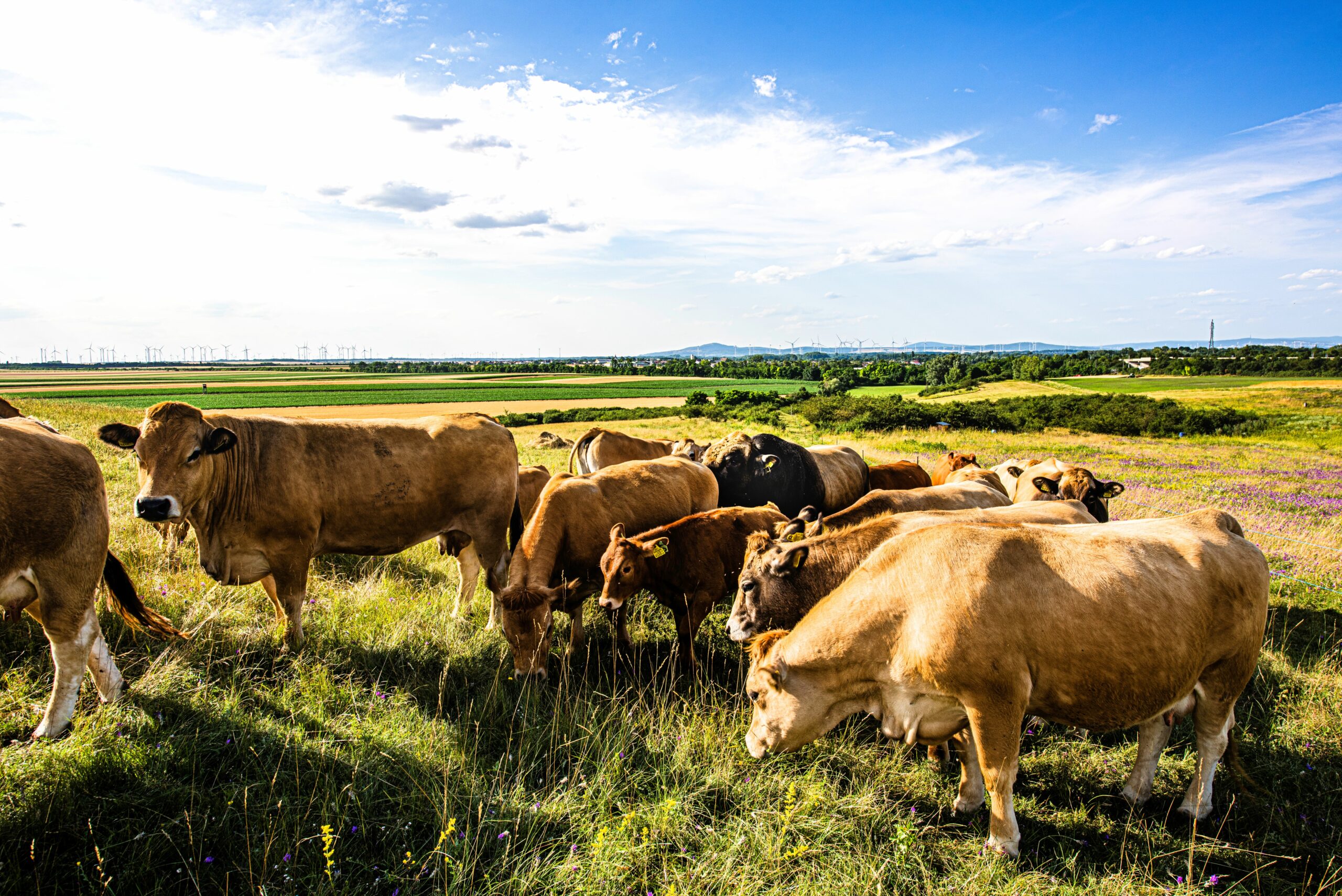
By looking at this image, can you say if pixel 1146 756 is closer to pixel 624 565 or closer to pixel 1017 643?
pixel 1017 643

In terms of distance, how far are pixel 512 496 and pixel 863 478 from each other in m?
7.10

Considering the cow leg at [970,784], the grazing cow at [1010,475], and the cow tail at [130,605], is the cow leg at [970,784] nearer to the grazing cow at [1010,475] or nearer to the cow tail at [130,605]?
the cow tail at [130,605]

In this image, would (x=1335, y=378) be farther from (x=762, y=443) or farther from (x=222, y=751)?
(x=222, y=751)

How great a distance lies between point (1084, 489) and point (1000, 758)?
7.19 meters

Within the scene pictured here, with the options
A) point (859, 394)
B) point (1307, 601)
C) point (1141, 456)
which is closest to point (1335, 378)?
point (859, 394)

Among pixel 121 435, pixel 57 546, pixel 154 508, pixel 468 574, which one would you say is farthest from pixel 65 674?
pixel 468 574

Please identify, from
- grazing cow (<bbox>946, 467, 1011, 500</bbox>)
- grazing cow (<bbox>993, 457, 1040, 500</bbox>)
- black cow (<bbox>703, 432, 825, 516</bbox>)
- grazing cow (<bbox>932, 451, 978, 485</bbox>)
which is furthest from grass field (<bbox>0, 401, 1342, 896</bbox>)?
grazing cow (<bbox>932, 451, 978, 485</bbox>)

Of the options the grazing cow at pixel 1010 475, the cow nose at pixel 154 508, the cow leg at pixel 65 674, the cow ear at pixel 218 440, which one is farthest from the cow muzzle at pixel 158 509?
the grazing cow at pixel 1010 475

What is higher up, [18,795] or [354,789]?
[18,795]

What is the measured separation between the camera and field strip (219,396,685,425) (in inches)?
2334

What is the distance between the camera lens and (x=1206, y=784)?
14.4ft

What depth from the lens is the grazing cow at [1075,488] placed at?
9.40 metres

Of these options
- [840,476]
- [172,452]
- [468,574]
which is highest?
[172,452]

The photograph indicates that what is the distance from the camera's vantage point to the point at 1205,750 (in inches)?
173
